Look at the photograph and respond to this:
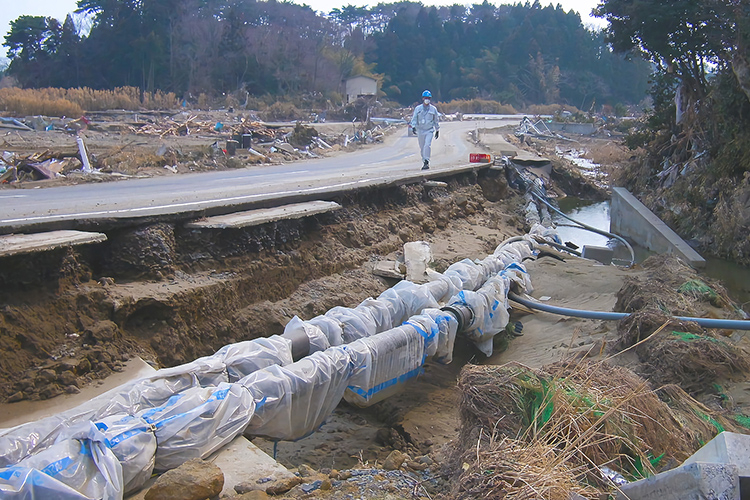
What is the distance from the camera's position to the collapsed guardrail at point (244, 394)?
3.31m

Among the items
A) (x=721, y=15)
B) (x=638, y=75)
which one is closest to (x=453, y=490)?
(x=721, y=15)

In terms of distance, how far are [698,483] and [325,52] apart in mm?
69306

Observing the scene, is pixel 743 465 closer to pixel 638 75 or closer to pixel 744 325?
pixel 744 325

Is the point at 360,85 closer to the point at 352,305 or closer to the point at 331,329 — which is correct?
the point at 352,305

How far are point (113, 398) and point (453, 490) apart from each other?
2369mm

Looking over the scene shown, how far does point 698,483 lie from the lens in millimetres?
2760

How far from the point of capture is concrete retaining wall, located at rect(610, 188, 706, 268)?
44.7ft

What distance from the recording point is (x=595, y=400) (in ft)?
12.6

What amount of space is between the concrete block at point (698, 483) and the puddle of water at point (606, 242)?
739cm

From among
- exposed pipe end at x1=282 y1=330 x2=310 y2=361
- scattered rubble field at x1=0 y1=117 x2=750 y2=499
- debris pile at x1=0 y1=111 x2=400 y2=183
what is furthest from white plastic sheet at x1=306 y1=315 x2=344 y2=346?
debris pile at x1=0 y1=111 x2=400 y2=183

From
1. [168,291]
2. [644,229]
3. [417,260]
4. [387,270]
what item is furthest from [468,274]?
[644,229]

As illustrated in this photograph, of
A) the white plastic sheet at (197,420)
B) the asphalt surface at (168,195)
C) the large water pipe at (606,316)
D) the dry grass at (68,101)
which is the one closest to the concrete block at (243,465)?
the white plastic sheet at (197,420)

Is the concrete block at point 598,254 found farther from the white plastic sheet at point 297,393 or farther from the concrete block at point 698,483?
the concrete block at point 698,483

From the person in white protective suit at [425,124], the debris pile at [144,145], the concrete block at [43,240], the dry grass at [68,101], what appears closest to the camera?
the concrete block at [43,240]
